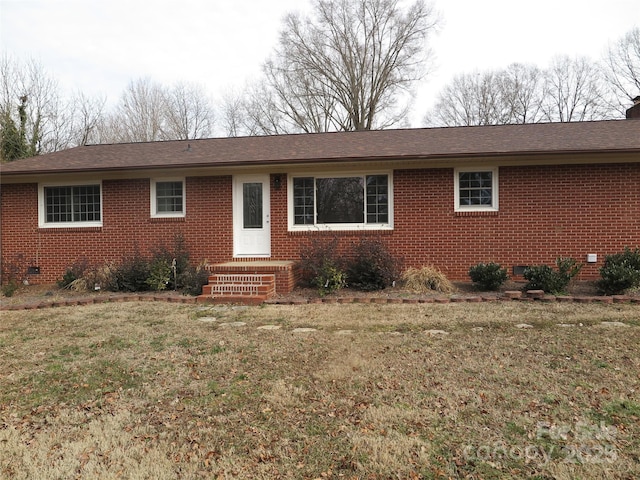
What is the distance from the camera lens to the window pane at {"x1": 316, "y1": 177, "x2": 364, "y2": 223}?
9.76m

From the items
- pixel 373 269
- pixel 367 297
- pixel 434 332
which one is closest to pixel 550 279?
pixel 373 269

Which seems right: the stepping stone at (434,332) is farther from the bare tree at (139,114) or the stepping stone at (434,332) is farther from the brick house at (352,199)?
the bare tree at (139,114)

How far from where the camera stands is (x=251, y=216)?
10.1 metres

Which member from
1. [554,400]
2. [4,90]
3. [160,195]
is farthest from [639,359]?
[4,90]

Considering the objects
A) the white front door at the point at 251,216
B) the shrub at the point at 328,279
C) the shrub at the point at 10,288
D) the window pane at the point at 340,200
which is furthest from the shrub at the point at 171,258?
the window pane at the point at 340,200

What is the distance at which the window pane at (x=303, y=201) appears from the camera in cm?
990

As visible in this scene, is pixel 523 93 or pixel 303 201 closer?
pixel 303 201

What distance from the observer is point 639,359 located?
4148mm

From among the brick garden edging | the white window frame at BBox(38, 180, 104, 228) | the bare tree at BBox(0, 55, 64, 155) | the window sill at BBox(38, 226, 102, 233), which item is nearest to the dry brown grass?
the brick garden edging

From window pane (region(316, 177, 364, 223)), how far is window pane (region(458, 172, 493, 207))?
2149 mm

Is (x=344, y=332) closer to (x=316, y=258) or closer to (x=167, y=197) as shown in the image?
(x=316, y=258)

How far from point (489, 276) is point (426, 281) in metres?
1.14

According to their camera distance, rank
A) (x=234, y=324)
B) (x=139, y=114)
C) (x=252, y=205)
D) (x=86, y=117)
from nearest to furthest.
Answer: (x=234, y=324) → (x=252, y=205) → (x=86, y=117) → (x=139, y=114)

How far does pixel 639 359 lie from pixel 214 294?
630 centimetres
